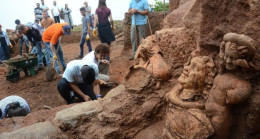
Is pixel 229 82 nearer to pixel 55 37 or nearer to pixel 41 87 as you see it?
pixel 55 37

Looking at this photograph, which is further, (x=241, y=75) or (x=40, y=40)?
(x=40, y=40)

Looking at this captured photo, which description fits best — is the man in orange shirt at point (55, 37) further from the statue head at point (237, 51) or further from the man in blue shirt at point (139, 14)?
the statue head at point (237, 51)

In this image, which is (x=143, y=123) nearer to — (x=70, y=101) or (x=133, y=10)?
(x=70, y=101)

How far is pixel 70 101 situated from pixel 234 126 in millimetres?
3241

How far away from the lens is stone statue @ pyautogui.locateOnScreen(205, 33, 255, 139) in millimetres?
2131

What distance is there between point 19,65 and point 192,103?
6.48 metres

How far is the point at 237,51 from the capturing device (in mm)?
2133

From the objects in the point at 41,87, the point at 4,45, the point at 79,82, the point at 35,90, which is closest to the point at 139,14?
the point at 79,82

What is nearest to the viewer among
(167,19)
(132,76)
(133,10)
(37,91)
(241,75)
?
(241,75)

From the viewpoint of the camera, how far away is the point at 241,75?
2279 millimetres

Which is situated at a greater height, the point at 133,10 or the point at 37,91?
the point at 133,10

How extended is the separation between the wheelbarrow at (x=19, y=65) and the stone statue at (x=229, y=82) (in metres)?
6.55

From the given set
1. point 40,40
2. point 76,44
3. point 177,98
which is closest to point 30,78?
point 40,40

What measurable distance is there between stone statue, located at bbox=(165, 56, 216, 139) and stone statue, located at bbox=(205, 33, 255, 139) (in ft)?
0.36
